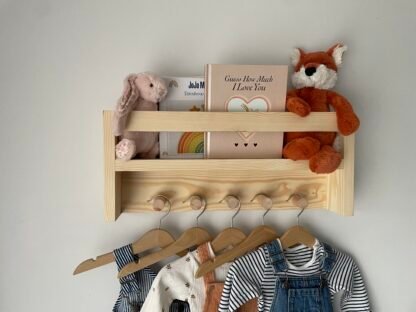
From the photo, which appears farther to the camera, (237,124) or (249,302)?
(249,302)

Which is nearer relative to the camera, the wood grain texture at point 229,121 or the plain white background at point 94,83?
the wood grain texture at point 229,121

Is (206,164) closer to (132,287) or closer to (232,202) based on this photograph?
(232,202)

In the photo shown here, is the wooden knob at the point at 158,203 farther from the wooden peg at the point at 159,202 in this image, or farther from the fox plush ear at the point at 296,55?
the fox plush ear at the point at 296,55

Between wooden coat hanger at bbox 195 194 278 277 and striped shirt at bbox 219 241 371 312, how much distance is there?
0.05 ft

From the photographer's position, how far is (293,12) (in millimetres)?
902

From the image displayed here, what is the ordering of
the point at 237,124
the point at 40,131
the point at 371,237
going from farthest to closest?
the point at 371,237 < the point at 40,131 < the point at 237,124

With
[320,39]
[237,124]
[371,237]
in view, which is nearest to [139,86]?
[237,124]

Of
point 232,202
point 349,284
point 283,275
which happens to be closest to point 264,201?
point 232,202

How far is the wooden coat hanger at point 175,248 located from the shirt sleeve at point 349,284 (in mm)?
307

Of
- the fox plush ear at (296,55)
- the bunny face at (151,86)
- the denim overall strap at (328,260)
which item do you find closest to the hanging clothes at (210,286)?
the denim overall strap at (328,260)

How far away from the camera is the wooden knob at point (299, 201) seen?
854 millimetres

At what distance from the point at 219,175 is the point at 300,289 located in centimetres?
31

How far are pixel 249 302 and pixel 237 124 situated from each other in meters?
0.41

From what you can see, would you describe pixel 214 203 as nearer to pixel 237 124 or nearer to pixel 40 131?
pixel 237 124
